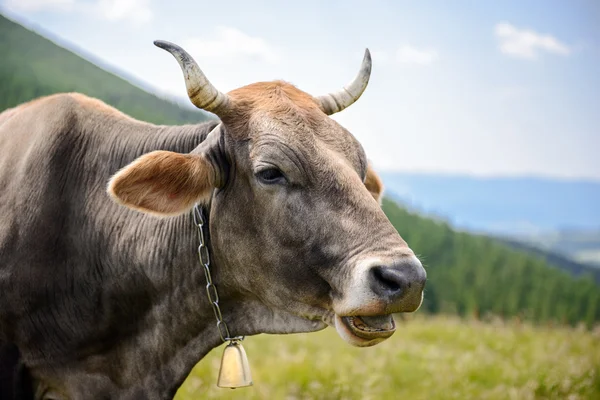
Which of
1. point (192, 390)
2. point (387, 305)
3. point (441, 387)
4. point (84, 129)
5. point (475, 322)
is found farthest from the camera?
point (475, 322)

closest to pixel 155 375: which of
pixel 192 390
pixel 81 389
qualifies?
pixel 81 389

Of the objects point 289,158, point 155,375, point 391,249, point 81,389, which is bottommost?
point 81,389

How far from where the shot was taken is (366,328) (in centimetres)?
331

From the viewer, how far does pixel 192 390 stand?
6637mm

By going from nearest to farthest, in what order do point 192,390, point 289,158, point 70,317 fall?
point 289,158
point 70,317
point 192,390

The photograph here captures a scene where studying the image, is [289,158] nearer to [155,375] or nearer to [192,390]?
[155,375]

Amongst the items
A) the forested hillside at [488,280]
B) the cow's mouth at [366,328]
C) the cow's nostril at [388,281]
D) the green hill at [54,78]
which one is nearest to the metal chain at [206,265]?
the cow's mouth at [366,328]

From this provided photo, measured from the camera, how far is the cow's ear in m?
4.63

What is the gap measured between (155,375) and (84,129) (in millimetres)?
1785

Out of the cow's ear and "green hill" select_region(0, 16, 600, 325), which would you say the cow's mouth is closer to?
the cow's ear

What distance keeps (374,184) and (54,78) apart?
38.5 ft

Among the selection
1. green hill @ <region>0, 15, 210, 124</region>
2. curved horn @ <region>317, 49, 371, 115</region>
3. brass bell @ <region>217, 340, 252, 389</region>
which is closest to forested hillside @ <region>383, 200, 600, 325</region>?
A: green hill @ <region>0, 15, 210, 124</region>

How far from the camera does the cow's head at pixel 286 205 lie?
10.7ft

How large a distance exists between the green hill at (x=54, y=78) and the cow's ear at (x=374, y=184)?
21.3ft
